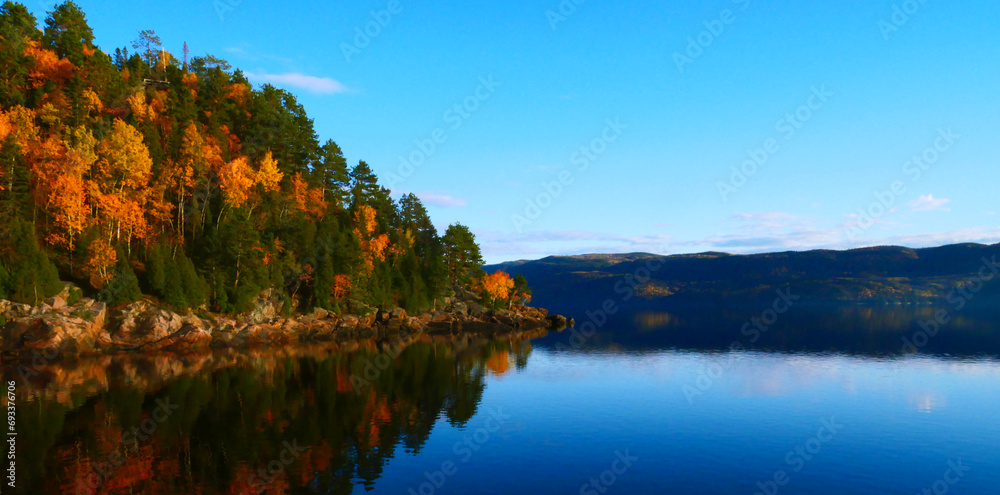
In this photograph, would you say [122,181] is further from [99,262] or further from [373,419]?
[373,419]

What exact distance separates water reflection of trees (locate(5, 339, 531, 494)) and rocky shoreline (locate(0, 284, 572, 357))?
5.21 metres

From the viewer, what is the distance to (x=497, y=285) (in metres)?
150

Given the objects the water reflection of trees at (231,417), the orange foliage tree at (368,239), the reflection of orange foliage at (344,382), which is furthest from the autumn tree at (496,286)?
the reflection of orange foliage at (344,382)

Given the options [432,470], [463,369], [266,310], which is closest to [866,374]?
[463,369]

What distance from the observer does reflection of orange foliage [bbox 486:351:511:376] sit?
6983cm

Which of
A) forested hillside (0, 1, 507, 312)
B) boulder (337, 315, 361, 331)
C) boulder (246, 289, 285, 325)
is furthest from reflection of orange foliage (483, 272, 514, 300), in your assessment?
boulder (246, 289, 285, 325)

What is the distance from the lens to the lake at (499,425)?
97.0 feet

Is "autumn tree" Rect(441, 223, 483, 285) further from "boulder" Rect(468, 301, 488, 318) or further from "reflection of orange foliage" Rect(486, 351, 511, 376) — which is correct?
"reflection of orange foliage" Rect(486, 351, 511, 376)

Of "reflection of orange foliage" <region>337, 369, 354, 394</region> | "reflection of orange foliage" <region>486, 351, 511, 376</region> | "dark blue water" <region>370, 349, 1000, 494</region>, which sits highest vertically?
"reflection of orange foliage" <region>337, 369, 354, 394</region>

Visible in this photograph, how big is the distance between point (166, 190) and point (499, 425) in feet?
242

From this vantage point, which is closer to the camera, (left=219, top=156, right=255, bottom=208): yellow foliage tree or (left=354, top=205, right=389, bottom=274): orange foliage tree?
(left=219, top=156, right=255, bottom=208): yellow foliage tree

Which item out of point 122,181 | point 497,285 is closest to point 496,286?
point 497,285

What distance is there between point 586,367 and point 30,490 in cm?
6034

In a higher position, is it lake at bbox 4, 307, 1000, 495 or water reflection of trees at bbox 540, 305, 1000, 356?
lake at bbox 4, 307, 1000, 495
